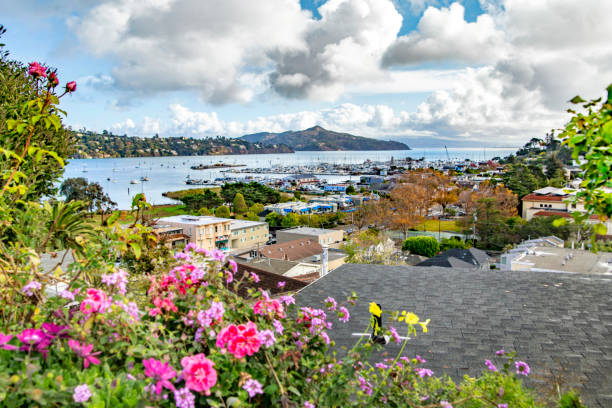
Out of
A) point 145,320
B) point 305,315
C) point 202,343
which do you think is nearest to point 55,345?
point 145,320

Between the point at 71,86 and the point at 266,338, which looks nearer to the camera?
the point at 266,338

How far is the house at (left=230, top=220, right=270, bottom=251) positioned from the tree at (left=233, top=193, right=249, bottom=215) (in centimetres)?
1132

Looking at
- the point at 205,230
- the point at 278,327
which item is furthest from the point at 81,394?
the point at 205,230

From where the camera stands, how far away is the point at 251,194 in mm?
51281

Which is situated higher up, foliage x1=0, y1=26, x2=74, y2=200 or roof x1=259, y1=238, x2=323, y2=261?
foliage x1=0, y1=26, x2=74, y2=200

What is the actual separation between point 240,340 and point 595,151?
1.78 meters

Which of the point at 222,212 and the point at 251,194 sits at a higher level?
the point at 251,194

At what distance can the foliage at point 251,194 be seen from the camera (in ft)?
163

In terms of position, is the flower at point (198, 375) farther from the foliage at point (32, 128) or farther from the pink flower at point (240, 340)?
the foliage at point (32, 128)

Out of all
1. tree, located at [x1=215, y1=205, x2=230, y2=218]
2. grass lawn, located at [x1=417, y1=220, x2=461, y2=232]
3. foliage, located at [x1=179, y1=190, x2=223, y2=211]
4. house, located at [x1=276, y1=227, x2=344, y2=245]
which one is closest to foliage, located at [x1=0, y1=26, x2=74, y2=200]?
house, located at [x1=276, y1=227, x2=344, y2=245]

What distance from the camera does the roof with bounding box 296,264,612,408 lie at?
3.18 m

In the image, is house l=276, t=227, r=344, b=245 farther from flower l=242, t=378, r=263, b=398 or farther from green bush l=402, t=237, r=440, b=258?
flower l=242, t=378, r=263, b=398

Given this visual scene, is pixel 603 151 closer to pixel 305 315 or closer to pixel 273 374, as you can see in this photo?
pixel 305 315

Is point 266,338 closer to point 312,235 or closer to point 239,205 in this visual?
point 312,235
